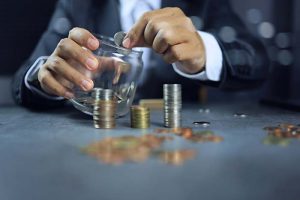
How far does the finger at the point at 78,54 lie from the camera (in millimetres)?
747

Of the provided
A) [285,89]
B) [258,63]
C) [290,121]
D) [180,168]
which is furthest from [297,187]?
[285,89]

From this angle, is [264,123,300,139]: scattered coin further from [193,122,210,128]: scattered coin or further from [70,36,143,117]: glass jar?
[70,36,143,117]: glass jar

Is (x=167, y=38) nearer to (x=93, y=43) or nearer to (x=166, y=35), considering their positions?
(x=166, y=35)

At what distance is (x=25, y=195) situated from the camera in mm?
429

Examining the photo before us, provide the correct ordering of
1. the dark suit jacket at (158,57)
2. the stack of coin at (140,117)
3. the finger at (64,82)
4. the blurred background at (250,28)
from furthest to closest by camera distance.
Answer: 1. the blurred background at (250,28)
2. the dark suit jacket at (158,57)
3. the finger at (64,82)
4. the stack of coin at (140,117)

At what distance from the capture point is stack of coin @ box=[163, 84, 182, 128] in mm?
681

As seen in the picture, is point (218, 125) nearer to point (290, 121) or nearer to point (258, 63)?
point (290, 121)

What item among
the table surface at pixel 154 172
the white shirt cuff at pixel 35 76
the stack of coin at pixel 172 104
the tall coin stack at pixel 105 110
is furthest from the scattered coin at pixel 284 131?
the white shirt cuff at pixel 35 76

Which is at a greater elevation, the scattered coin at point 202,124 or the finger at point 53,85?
the finger at point 53,85

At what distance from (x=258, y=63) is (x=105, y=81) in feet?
1.66

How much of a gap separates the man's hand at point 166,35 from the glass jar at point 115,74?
3 centimetres

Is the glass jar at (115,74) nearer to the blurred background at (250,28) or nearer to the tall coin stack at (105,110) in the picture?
the tall coin stack at (105,110)

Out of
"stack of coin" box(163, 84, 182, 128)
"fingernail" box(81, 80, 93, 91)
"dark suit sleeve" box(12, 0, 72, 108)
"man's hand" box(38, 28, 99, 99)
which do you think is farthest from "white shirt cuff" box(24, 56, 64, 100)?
"stack of coin" box(163, 84, 182, 128)

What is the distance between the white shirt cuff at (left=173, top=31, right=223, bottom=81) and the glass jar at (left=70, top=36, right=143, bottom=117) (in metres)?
0.17
